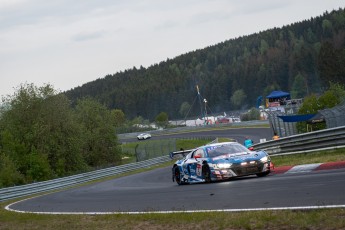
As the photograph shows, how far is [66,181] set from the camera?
3841 cm

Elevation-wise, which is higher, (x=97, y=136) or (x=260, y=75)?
(x=260, y=75)

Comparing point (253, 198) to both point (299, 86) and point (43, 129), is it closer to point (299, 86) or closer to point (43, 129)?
point (43, 129)

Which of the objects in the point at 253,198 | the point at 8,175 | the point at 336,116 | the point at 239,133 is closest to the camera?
the point at 253,198

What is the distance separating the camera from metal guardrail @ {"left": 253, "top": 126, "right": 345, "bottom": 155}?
69.4ft

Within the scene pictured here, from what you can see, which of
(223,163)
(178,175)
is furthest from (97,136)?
(223,163)

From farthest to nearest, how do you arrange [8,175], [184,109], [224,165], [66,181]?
[184,109] < [8,175] < [66,181] < [224,165]

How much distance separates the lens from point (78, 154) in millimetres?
59594

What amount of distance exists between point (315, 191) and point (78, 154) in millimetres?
49999

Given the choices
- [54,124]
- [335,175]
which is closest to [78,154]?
[54,124]

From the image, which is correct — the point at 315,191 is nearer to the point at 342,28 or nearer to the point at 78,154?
the point at 78,154

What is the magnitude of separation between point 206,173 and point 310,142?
20.5 feet

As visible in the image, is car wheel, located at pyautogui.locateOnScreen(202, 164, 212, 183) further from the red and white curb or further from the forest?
the forest

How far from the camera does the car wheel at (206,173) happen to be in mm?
18344

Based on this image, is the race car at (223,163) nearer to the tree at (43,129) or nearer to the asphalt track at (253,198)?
the asphalt track at (253,198)
